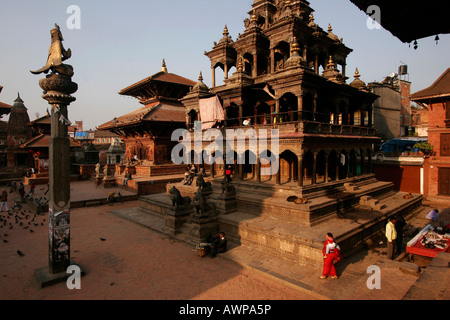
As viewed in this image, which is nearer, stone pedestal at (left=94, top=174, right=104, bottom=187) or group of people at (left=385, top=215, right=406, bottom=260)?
group of people at (left=385, top=215, right=406, bottom=260)

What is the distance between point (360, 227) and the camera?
41.9 ft

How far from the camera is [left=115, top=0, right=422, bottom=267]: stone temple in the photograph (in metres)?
13.2

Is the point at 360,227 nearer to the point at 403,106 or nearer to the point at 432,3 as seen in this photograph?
the point at 432,3

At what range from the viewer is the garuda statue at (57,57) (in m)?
9.49

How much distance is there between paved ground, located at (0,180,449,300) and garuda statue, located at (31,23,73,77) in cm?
771

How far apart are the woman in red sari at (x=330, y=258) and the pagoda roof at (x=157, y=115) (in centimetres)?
2565

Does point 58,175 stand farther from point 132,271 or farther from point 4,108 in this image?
point 4,108

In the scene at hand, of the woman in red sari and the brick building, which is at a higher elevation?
the brick building

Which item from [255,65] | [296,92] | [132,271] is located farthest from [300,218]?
[255,65]

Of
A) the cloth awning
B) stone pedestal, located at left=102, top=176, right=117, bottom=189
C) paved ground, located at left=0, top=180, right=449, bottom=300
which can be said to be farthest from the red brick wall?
stone pedestal, located at left=102, top=176, right=117, bottom=189

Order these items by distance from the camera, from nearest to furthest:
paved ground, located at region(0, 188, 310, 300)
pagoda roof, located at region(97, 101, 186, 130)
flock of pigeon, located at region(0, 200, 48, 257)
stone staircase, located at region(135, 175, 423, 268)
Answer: paved ground, located at region(0, 188, 310, 300) < stone staircase, located at region(135, 175, 423, 268) < flock of pigeon, located at region(0, 200, 48, 257) < pagoda roof, located at region(97, 101, 186, 130)

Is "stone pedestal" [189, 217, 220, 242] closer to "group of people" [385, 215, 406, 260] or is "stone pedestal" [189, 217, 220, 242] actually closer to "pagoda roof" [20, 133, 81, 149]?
"group of people" [385, 215, 406, 260]

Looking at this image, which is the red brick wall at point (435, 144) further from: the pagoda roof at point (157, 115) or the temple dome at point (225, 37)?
the pagoda roof at point (157, 115)

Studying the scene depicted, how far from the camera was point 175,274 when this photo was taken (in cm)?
999
